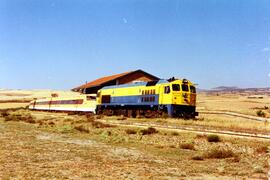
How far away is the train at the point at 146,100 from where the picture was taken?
33.4 m

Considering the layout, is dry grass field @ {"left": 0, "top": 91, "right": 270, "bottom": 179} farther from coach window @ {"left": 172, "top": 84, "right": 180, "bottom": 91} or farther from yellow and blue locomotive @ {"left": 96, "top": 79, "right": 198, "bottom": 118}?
coach window @ {"left": 172, "top": 84, "right": 180, "bottom": 91}

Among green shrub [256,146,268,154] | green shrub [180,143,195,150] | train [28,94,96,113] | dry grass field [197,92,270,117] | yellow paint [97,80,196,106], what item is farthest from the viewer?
train [28,94,96,113]

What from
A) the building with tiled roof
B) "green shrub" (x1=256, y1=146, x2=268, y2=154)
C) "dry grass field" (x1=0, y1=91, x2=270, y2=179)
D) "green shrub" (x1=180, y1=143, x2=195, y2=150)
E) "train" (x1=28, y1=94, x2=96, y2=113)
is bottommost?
"dry grass field" (x1=0, y1=91, x2=270, y2=179)

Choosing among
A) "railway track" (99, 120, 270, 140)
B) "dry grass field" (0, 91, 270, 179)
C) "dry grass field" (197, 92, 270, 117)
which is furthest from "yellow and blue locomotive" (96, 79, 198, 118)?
"dry grass field" (197, 92, 270, 117)

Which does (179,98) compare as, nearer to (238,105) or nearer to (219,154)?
(219,154)

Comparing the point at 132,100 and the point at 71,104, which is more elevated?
the point at 132,100

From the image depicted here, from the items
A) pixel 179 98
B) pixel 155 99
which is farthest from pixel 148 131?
pixel 155 99

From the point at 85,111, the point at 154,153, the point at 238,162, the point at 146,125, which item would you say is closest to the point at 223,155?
the point at 238,162

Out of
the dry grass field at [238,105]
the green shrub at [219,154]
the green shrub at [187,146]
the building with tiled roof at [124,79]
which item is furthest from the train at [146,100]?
the green shrub at [219,154]

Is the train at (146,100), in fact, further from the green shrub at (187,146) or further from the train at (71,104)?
the green shrub at (187,146)

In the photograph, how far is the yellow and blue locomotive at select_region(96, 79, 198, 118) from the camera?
3325cm

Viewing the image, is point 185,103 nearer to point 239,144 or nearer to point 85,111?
point 239,144

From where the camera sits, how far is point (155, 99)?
35.6 metres

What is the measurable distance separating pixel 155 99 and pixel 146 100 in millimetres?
1931
